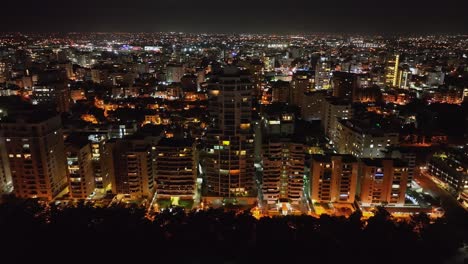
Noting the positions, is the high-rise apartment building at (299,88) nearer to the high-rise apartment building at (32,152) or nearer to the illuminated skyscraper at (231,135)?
the illuminated skyscraper at (231,135)

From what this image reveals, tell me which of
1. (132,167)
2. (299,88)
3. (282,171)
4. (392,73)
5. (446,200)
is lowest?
(446,200)

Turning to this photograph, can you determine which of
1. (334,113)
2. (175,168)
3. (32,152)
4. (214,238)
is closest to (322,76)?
(334,113)

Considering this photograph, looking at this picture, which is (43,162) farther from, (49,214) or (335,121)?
(335,121)

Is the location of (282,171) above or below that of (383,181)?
above

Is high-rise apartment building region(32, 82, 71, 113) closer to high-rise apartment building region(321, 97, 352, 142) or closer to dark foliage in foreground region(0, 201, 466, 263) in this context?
dark foliage in foreground region(0, 201, 466, 263)

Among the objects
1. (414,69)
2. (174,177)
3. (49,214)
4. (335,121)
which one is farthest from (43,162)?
(414,69)

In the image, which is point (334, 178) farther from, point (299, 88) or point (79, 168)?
point (299, 88)
